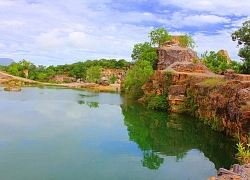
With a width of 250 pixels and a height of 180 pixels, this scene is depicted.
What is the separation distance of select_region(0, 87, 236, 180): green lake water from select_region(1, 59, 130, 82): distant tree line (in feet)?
148

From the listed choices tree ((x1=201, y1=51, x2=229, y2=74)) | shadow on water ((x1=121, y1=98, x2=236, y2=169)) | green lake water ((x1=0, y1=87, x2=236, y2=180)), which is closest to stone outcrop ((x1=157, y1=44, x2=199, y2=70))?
tree ((x1=201, y1=51, x2=229, y2=74))

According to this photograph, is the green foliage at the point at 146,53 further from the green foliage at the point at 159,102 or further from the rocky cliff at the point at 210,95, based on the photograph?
the green foliage at the point at 159,102

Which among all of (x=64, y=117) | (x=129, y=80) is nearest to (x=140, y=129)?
(x=64, y=117)

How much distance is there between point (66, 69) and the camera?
260 ft

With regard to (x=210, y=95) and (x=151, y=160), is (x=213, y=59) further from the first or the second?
(x=151, y=160)

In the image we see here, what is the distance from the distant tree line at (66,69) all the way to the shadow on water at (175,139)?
44.6 meters

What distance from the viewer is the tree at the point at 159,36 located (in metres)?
46.9

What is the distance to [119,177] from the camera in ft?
34.1

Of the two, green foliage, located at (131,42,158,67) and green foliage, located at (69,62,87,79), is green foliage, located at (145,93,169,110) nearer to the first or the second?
green foliage, located at (131,42,158,67)

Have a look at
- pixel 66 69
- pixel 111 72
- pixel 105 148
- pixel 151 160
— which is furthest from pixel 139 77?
pixel 66 69

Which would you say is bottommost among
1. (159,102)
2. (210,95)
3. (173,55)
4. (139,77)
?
(159,102)

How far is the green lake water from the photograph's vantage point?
10.8m

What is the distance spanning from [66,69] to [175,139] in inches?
2611

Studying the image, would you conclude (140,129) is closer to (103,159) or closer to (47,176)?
(103,159)
